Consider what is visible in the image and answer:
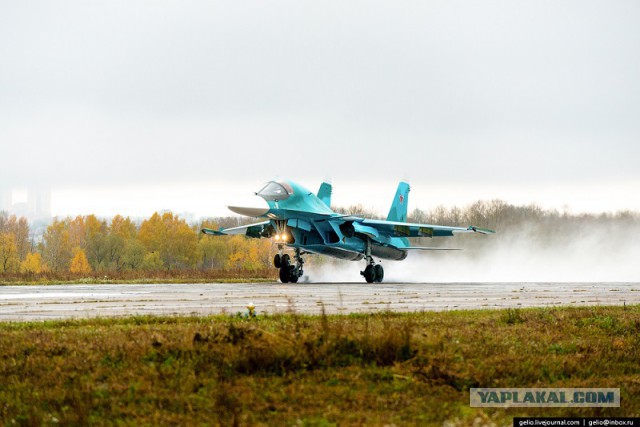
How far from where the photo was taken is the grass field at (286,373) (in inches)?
338

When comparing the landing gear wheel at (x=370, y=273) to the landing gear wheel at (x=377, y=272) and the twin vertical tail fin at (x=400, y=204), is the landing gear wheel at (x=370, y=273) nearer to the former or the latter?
the landing gear wheel at (x=377, y=272)

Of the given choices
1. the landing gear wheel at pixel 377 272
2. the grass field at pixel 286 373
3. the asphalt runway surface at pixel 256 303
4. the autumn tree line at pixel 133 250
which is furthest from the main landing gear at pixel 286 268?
the autumn tree line at pixel 133 250

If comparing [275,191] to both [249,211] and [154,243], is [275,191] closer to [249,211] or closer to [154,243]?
[249,211]

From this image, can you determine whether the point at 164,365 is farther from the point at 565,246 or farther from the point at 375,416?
the point at 565,246

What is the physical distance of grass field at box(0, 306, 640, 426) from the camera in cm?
858

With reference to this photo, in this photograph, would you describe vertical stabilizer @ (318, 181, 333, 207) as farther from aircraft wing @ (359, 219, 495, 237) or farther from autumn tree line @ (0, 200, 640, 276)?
autumn tree line @ (0, 200, 640, 276)

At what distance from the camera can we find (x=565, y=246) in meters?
63.7

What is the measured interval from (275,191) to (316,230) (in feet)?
12.1

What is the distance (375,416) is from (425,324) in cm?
604

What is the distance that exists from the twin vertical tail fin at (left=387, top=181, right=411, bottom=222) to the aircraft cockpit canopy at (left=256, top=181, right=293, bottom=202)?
44.0 feet

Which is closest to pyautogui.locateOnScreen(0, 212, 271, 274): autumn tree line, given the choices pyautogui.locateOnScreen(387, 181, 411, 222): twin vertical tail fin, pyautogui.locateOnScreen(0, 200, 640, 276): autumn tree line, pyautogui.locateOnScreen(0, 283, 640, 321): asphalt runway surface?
pyautogui.locateOnScreen(0, 200, 640, 276): autumn tree line

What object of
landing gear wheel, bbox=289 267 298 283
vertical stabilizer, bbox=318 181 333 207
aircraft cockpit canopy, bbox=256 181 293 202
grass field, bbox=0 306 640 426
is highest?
vertical stabilizer, bbox=318 181 333 207

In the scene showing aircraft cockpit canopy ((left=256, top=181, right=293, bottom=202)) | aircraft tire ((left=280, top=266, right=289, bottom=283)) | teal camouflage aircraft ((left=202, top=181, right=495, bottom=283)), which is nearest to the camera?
aircraft cockpit canopy ((left=256, top=181, right=293, bottom=202))

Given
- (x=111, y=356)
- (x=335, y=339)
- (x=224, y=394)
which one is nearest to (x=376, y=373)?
(x=335, y=339)
